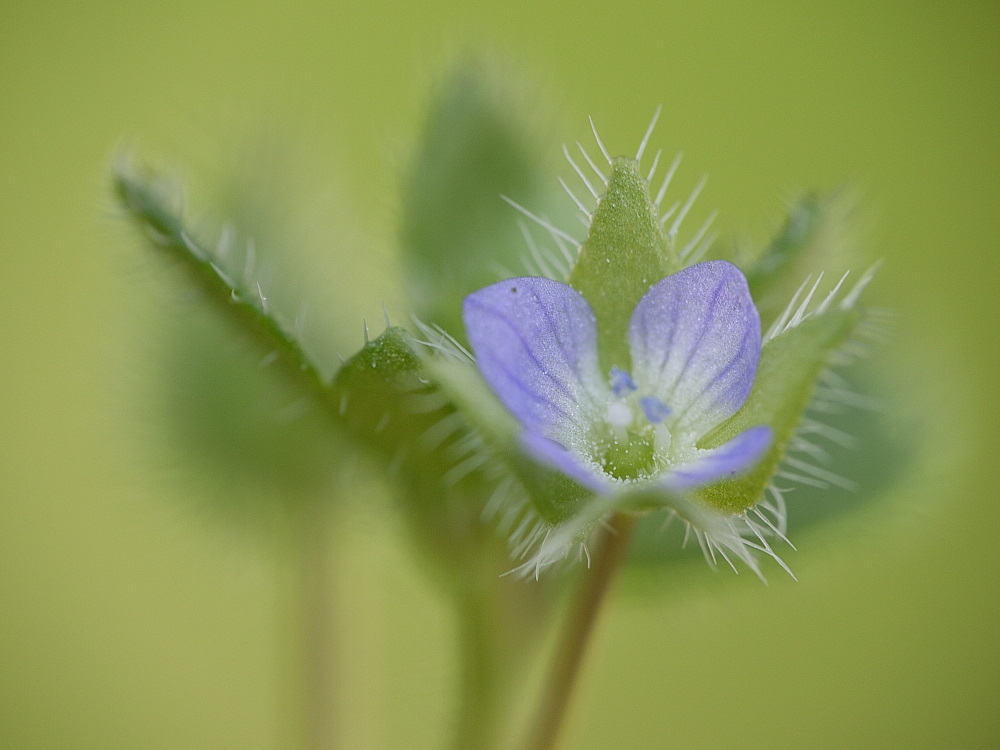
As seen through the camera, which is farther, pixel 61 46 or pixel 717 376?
pixel 61 46

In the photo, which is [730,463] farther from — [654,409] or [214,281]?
[214,281]

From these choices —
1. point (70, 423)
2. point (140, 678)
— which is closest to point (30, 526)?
point (70, 423)

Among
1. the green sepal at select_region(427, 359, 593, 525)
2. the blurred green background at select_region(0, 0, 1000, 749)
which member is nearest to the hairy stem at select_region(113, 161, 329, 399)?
the green sepal at select_region(427, 359, 593, 525)

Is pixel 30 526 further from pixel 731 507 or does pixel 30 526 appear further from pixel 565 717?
pixel 731 507

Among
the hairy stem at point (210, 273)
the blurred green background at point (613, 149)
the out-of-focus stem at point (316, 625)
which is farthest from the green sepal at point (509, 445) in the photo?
the blurred green background at point (613, 149)

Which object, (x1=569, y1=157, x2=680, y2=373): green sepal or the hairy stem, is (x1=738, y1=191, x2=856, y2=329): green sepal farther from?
the hairy stem

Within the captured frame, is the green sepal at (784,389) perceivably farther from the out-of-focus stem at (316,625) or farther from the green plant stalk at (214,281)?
the out-of-focus stem at (316,625)
